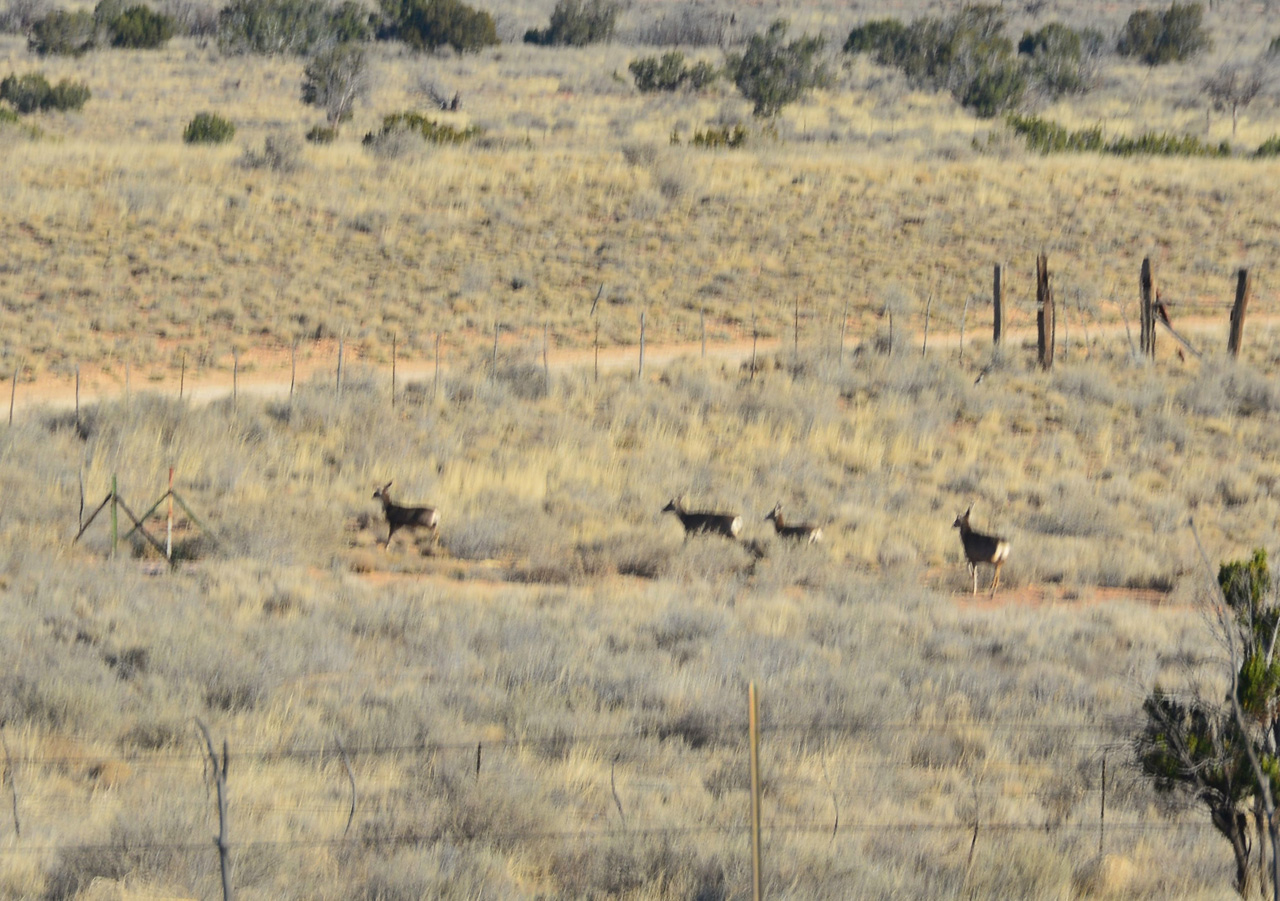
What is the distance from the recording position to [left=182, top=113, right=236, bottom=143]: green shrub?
38.7m

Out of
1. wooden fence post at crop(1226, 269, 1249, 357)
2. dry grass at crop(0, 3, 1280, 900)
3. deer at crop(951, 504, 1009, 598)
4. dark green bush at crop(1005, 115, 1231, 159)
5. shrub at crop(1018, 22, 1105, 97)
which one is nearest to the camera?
dry grass at crop(0, 3, 1280, 900)

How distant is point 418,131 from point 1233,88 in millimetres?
36681

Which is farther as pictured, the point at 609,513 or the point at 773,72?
the point at 773,72

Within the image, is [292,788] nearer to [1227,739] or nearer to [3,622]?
[3,622]

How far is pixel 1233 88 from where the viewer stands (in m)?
55.6

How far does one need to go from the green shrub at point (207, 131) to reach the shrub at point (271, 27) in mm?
21222

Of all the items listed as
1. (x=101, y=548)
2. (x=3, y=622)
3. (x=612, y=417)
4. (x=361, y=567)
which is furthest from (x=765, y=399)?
(x=3, y=622)

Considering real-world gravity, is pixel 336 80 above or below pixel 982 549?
above

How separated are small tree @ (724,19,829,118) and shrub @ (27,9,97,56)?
27859mm

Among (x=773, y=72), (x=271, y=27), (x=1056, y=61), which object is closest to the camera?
(x=773, y=72)

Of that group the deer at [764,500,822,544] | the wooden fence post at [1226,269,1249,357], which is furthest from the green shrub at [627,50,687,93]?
the deer at [764,500,822,544]

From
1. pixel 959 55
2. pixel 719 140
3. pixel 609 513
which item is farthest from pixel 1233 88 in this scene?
pixel 609 513

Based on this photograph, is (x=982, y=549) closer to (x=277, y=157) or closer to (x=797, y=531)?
(x=797, y=531)

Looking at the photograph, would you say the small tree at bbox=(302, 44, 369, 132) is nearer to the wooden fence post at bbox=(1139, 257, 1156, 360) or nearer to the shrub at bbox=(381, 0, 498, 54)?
the shrub at bbox=(381, 0, 498, 54)
